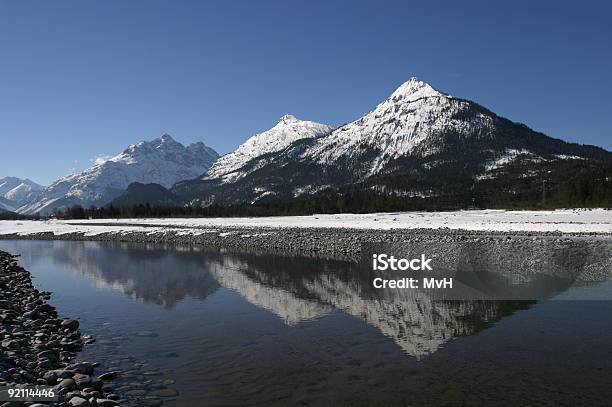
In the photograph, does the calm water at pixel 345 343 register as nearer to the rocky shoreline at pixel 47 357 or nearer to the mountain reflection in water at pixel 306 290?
the mountain reflection in water at pixel 306 290

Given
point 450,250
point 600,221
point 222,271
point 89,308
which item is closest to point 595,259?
point 450,250

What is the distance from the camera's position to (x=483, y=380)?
11273 mm

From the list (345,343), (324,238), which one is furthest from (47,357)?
(324,238)

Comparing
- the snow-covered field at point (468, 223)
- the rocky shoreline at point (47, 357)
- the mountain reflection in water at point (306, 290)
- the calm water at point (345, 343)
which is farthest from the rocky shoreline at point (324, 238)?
the rocky shoreline at point (47, 357)

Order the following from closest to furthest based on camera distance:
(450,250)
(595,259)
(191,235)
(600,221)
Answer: (595,259) < (450,250) < (600,221) < (191,235)

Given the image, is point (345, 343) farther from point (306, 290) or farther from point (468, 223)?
point (468, 223)

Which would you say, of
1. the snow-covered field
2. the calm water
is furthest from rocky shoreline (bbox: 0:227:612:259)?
the calm water

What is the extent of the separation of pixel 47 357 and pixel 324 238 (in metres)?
38.5

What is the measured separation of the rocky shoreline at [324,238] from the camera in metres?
39.4

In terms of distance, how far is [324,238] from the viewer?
1981 inches

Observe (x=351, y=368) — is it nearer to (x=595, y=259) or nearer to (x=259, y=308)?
(x=259, y=308)

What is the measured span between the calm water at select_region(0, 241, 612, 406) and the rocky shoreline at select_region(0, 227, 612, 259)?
49.4ft

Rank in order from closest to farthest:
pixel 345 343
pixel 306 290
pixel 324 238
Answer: pixel 345 343
pixel 306 290
pixel 324 238

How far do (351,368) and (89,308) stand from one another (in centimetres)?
1437
